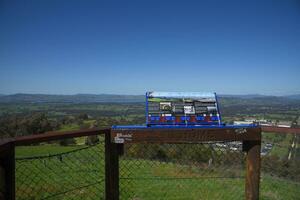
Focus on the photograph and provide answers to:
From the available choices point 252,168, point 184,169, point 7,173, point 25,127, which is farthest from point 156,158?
point 25,127

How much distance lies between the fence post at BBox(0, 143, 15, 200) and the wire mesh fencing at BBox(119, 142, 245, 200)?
2.24 metres

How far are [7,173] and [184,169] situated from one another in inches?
163

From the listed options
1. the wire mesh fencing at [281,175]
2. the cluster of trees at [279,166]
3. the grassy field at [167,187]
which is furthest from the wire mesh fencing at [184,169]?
the cluster of trees at [279,166]

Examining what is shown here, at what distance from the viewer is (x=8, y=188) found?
Answer: 2371 millimetres

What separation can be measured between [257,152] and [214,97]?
88 cm

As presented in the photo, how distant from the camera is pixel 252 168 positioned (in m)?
3.43

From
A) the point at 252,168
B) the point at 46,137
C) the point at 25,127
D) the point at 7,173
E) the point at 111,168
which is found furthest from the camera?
the point at 25,127

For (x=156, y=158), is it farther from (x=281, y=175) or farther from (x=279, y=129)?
(x=279, y=129)

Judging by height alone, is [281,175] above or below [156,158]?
below

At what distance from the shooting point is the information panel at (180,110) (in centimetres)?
308

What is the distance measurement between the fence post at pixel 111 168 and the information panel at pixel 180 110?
0.50 meters

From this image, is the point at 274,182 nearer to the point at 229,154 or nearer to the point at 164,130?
the point at 229,154

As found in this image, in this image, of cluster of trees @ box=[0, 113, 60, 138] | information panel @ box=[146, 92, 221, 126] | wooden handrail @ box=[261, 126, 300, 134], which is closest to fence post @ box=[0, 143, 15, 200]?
information panel @ box=[146, 92, 221, 126]

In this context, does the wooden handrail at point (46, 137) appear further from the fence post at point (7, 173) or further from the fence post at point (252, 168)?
the fence post at point (252, 168)
